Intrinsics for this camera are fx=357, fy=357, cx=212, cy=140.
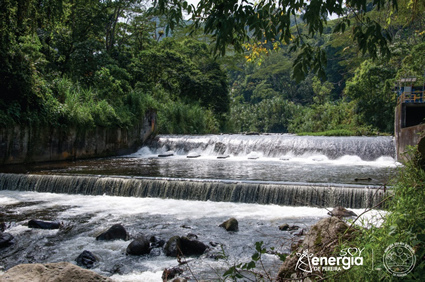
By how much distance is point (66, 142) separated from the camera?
1382 cm

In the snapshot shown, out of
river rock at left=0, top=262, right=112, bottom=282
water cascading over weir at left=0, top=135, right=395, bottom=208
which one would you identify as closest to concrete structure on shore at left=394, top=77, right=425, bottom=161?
water cascading over weir at left=0, top=135, right=395, bottom=208

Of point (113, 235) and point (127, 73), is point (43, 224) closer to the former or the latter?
point (113, 235)

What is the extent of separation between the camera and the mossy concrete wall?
38.6 feet

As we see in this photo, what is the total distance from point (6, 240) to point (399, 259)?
5.27 meters

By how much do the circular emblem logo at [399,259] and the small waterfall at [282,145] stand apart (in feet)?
43.0

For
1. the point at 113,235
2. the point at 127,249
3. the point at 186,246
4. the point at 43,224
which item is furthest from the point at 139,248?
the point at 43,224

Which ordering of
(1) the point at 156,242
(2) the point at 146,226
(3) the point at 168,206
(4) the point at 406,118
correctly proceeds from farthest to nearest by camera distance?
(4) the point at 406,118 → (3) the point at 168,206 → (2) the point at 146,226 → (1) the point at 156,242

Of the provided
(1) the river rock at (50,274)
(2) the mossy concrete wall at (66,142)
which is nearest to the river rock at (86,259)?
(1) the river rock at (50,274)

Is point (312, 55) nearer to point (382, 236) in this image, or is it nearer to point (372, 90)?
point (382, 236)

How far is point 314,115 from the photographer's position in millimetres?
32406

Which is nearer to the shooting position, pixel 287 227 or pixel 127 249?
pixel 127 249

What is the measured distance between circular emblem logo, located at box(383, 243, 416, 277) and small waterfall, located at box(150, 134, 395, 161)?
43.0 ft

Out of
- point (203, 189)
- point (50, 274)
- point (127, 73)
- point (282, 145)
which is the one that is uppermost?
point (127, 73)
